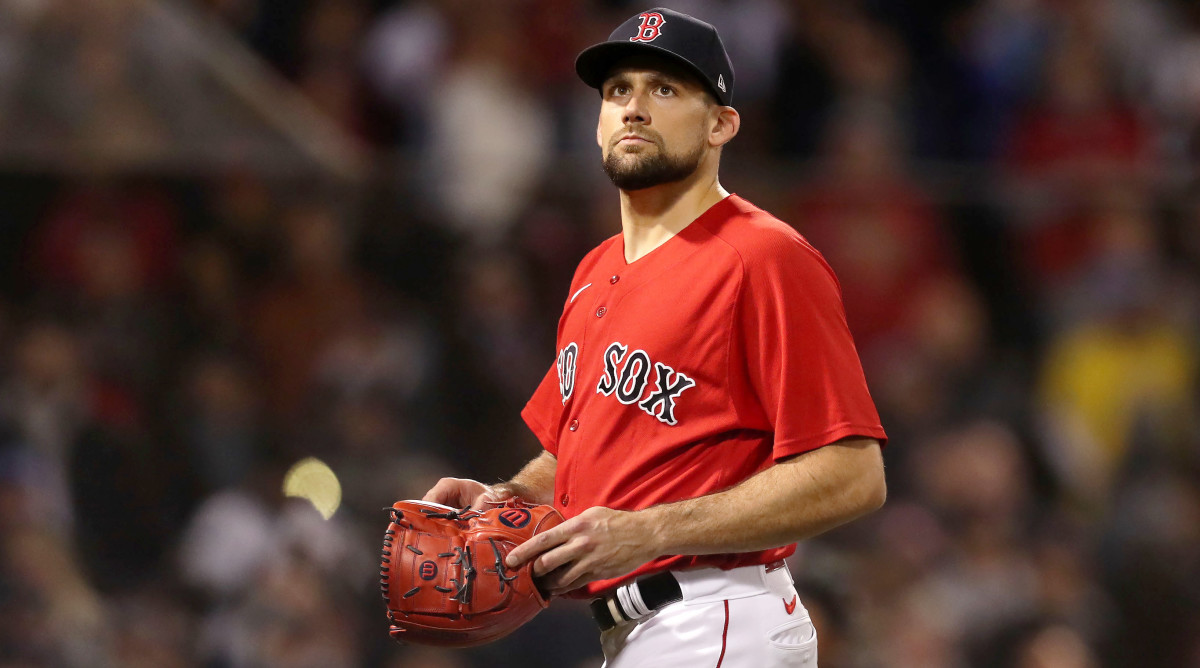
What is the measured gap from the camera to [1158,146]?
771cm

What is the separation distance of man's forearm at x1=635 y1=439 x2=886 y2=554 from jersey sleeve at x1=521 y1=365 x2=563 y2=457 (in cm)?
78

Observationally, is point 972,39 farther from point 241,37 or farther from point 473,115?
point 241,37

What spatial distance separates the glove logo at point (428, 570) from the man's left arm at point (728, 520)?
213 mm

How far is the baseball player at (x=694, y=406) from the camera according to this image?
2.69 m

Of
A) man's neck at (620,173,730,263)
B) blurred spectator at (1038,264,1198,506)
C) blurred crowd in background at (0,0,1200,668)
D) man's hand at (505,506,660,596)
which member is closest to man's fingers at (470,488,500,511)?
man's hand at (505,506,660,596)

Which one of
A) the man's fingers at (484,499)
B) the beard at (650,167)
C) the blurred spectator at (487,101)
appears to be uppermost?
the blurred spectator at (487,101)

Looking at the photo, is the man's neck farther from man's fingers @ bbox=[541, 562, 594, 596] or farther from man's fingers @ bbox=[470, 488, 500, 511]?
man's fingers @ bbox=[541, 562, 594, 596]

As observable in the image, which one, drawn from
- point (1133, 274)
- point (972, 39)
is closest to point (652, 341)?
point (1133, 274)

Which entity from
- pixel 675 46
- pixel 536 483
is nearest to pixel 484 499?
pixel 536 483

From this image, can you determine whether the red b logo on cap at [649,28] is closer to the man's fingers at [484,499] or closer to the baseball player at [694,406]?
the baseball player at [694,406]

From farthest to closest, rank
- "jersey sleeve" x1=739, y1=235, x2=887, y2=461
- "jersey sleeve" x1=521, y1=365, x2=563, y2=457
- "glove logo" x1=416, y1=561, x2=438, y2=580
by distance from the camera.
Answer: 1. "jersey sleeve" x1=521, y1=365, x2=563, y2=457
2. "glove logo" x1=416, y1=561, x2=438, y2=580
3. "jersey sleeve" x1=739, y1=235, x2=887, y2=461

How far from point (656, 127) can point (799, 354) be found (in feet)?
1.87

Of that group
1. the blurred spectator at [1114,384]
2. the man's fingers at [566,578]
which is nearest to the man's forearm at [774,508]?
the man's fingers at [566,578]

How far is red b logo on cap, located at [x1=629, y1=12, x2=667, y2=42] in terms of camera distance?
9.64 feet
